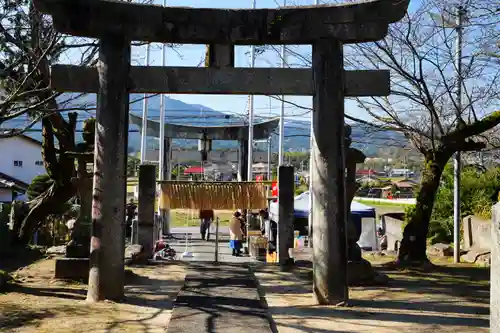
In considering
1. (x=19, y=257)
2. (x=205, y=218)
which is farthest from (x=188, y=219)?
(x=19, y=257)

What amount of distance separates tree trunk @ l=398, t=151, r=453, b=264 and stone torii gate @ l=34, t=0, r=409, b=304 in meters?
4.14

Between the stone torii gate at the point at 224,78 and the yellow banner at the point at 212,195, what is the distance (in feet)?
34.1

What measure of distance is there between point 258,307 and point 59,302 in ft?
9.39

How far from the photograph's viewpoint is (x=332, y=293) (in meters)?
7.37

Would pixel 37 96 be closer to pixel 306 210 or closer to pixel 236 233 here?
pixel 236 233

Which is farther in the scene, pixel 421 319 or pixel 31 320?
pixel 421 319

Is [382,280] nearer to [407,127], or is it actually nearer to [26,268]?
[407,127]

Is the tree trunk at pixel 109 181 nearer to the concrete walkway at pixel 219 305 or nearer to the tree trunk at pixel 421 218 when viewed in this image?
the concrete walkway at pixel 219 305

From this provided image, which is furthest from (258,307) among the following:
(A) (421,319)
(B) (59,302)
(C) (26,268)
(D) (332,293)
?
(C) (26,268)

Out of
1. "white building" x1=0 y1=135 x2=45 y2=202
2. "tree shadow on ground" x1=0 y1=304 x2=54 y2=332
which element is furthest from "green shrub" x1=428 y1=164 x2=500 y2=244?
"white building" x1=0 y1=135 x2=45 y2=202

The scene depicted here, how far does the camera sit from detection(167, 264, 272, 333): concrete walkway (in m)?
5.86

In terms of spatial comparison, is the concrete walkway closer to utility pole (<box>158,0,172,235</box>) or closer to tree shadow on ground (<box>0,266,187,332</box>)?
tree shadow on ground (<box>0,266,187,332</box>)

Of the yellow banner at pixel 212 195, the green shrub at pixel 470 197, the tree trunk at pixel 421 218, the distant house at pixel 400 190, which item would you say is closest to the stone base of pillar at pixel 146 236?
the tree trunk at pixel 421 218

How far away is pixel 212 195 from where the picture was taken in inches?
718
